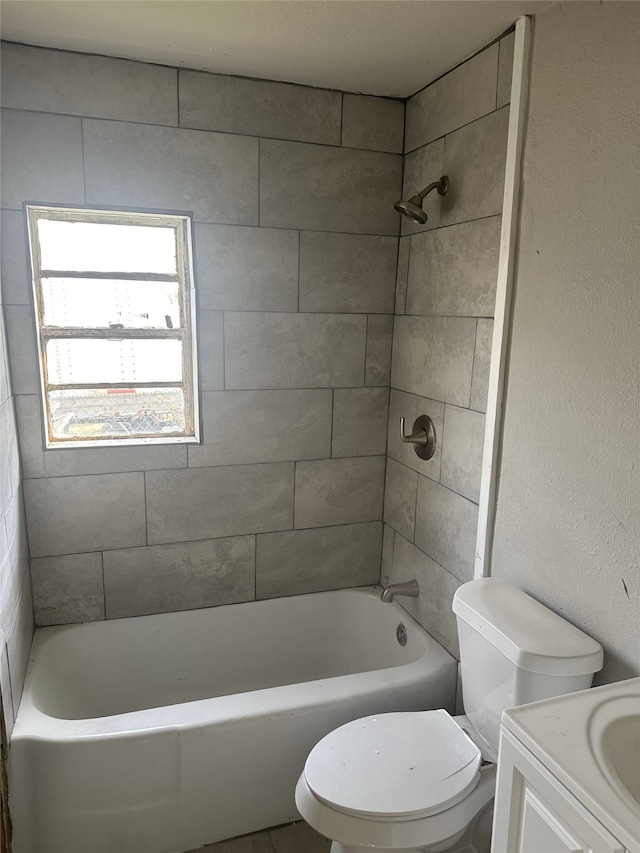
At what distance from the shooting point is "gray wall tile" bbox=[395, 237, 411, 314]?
2.37 metres

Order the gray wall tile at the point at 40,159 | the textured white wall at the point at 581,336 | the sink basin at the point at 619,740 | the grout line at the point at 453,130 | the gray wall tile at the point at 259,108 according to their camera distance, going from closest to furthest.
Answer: the sink basin at the point at 619,740 → the textured white wall at the point at 581,336 → the grout line at the point at 453,130 → the gray wall tile at the point at 40,159 → the gray wall tile at the point at 259,108

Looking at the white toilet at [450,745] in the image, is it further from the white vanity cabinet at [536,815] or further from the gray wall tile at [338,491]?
the gray wall tile at [338,491]

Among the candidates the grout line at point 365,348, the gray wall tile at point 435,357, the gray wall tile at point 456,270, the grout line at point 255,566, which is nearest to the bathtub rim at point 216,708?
the grout line at point 255,566

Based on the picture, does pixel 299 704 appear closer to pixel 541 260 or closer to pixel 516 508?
pixel 516 508

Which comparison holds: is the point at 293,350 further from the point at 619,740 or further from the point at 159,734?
the point at 619,740

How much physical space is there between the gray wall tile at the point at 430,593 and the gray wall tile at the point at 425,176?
1258mm

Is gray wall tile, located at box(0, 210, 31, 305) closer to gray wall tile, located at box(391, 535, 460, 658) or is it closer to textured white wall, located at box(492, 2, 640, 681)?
textured white wall, located at box(492, 2, 640, 681)

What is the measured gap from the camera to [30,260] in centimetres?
201

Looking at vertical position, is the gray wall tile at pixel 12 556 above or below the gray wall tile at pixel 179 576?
above

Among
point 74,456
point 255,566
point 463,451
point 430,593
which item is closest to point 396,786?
point 430,593

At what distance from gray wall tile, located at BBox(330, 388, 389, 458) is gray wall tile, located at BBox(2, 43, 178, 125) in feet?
3.99

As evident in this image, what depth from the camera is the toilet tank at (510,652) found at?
1403 mm

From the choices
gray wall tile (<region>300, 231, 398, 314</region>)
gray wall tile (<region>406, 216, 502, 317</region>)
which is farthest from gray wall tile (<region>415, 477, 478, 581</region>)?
gray wall tile (<region>300, 231, 398, 314</region>)

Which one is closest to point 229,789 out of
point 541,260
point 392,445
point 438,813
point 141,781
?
point 141,781
